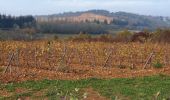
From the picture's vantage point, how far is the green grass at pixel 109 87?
47.0 ft

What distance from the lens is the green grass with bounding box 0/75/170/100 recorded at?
564 inches

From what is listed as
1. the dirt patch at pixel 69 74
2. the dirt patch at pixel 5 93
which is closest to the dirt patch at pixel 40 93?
the dirt patch at pixel 5 93

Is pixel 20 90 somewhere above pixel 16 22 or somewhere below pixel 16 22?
above

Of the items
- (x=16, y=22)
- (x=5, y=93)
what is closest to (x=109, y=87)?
(x=5, y=93)

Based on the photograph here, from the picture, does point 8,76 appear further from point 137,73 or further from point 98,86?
point 137,73

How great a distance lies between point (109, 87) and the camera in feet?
52.4

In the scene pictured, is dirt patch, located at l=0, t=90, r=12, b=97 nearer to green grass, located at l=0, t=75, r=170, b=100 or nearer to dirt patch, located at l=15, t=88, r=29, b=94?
green grass, located at l=0, t=75, r=170, b=100

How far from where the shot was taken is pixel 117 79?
708 inches

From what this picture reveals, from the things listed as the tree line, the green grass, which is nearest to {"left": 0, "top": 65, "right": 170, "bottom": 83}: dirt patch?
the green grass

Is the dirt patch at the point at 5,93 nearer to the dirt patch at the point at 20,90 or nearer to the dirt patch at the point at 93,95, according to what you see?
the dirt patch at the point at 20,90

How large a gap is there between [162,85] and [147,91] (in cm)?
152

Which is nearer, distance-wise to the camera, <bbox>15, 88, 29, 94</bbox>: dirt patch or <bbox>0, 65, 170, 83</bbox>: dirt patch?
<bbox>15, 88, 29, 94</bbox>: dirt patch

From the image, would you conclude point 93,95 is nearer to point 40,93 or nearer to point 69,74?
point 40,93

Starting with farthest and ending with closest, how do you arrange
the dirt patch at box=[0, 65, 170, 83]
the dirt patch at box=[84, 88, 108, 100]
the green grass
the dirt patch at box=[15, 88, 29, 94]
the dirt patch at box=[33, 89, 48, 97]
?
the dirt patch at box=[0, 65, 170, 83] < the dirt patch at box=[15, 88, 29, 94] < the dirt patch at box=[33, 89, 48, 97] < the green grass < the dirt patch at box=[84, 88, 108, 100]
